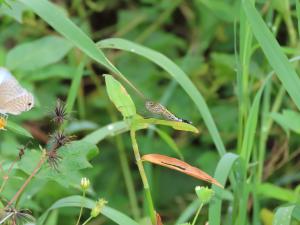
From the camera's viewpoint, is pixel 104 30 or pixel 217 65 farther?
pixel 104 30

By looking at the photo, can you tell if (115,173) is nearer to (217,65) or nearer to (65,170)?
(217,65)

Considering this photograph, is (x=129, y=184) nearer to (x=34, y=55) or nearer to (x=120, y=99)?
(x=34, y=55)

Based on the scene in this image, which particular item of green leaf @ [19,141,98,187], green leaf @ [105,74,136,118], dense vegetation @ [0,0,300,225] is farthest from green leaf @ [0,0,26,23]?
green leaf @ [105,74,136,118]

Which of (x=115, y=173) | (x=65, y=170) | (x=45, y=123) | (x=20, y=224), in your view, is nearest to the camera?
(x=20, y=224)

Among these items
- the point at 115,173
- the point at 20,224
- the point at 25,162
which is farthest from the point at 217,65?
the point at 20,224

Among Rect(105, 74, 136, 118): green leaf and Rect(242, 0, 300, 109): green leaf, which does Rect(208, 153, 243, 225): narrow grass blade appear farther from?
Rect(105, 74, 136, 118): green leaf

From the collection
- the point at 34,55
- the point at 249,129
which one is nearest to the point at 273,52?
the point at 249,129
